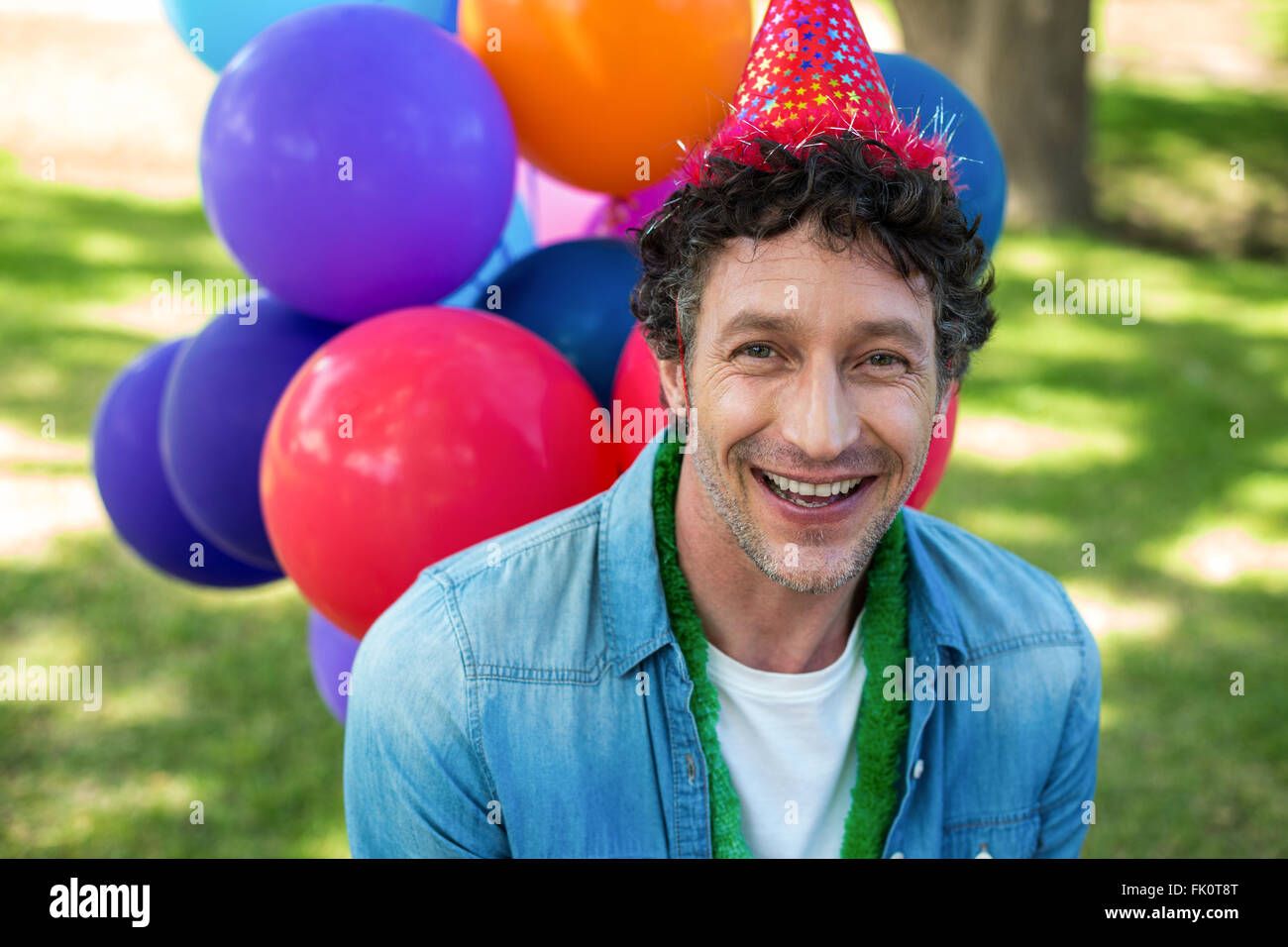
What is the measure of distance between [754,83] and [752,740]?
3.48 ft

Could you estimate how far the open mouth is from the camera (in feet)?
6.35

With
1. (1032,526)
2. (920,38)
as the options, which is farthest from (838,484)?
(920,38)

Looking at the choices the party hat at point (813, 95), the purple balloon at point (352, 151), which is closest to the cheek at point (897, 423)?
the party hat at point (813, 95)

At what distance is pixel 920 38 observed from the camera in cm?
764

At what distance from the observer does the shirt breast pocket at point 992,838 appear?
222 cm

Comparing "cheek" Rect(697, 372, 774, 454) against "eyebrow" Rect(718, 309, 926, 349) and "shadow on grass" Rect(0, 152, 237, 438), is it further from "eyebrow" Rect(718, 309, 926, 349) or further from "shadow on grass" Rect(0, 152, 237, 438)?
"shadow on grass" Rect(0, 152, 237, 438)

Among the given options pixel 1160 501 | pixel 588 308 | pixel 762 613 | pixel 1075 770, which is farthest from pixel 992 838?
pixel 1160 501

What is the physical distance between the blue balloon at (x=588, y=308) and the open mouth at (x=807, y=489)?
0.69m

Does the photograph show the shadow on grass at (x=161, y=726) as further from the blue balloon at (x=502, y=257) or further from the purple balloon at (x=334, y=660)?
the blue balloon at (x=502, y=257)

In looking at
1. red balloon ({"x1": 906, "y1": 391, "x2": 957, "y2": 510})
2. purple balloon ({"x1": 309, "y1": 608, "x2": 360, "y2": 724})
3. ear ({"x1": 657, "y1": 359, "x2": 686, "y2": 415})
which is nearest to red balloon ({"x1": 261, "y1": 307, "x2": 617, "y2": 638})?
ear ({"x1": 657, "y1": 359, "x2": 686, "y2": 415})

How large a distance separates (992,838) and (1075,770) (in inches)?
7.9

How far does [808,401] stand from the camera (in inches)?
74.2

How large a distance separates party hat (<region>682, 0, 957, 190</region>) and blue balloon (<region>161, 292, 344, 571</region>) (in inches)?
40.9
